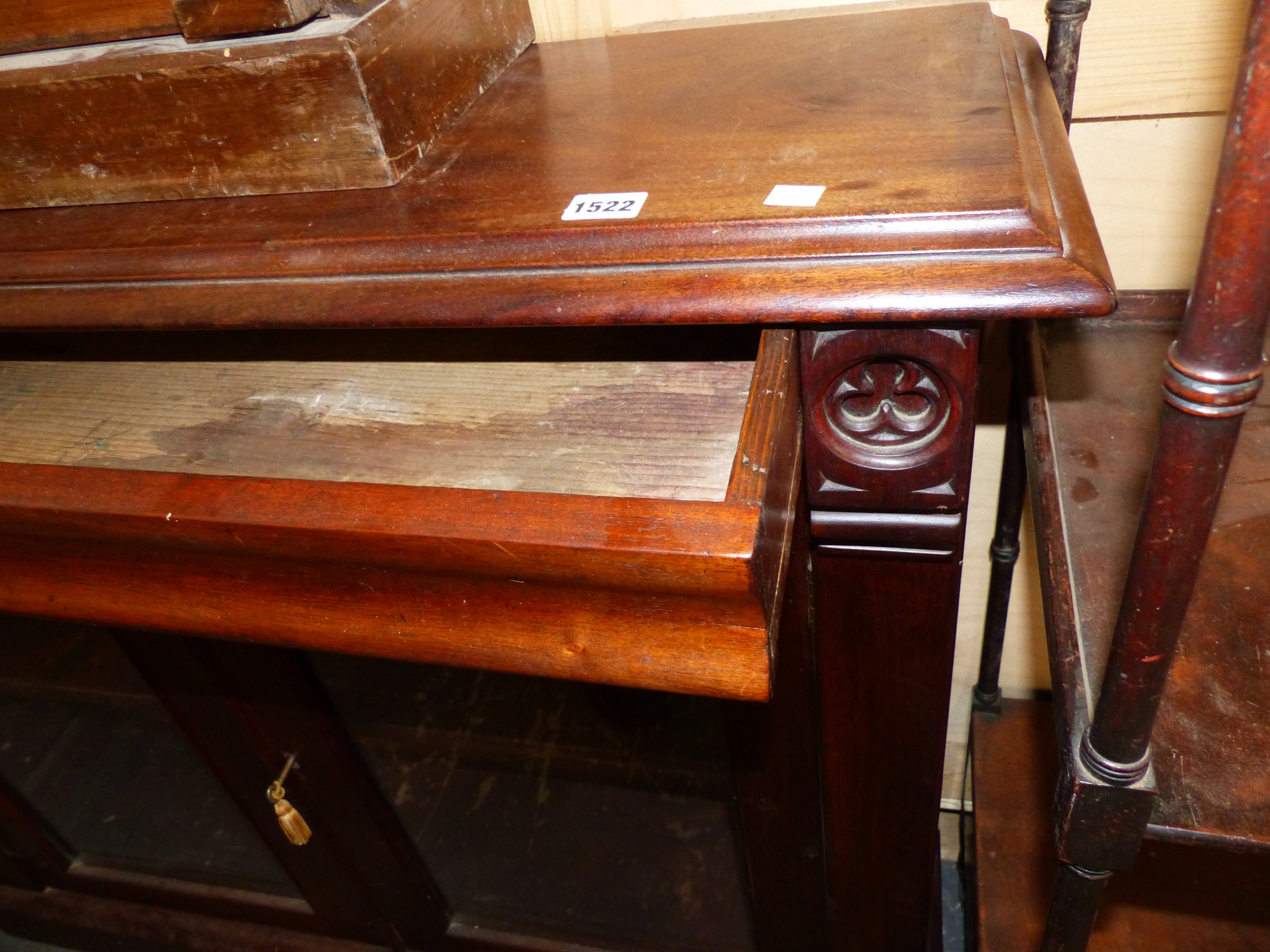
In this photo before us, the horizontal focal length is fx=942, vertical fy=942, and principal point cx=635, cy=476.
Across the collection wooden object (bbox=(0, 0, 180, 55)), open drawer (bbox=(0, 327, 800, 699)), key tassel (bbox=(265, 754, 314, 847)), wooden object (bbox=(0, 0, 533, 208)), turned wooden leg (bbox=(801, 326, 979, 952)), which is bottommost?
key tassel (bbox=(265, 754, 314, 847))

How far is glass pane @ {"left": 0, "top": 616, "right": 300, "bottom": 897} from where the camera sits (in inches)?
37.7

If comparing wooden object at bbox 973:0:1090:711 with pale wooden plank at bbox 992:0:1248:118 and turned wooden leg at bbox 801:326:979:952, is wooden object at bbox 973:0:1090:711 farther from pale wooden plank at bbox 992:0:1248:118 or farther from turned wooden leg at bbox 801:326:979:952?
turned wooden leg at bbox 801:326:979:952

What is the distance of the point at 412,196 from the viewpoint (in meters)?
0.53

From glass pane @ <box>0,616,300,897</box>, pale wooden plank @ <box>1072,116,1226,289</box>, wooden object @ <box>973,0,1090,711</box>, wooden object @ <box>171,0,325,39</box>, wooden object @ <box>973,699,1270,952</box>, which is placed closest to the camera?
wooden object @ <box>171,0,325,39</box>

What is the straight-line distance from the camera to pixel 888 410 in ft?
1.67

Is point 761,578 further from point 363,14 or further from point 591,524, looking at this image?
point 363,14

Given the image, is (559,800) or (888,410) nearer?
(888,410)

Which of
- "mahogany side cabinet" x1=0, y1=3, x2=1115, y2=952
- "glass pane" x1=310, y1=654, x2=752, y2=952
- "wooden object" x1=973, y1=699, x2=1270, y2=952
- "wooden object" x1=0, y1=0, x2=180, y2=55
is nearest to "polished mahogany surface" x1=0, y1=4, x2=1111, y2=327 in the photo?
"mahogany side cabinet" x1=0, y1=3, x2=1115, y2=952

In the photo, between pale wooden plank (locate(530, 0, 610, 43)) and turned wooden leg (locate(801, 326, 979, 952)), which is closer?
turned wooden leg (locate(801, 326, 979, 952))

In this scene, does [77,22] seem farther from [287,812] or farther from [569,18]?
[287,812]

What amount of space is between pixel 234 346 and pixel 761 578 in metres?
0.45

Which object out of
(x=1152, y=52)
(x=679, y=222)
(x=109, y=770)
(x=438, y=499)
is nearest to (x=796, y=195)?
(x=679, y=222)

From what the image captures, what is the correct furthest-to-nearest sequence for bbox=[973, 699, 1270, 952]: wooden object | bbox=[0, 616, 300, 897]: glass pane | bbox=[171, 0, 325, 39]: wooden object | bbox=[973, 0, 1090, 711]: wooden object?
bbox=[0, 616, 300, 897]: glass pane < bbox=[973, 699, 1270, 952]: wooden object < bbox=[973, 0, 1090, 711]: wooden object < bbox=[171, 0, 325, 39]: wooden object

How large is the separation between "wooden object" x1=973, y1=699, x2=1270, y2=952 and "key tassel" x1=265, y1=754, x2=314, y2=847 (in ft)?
2.04
